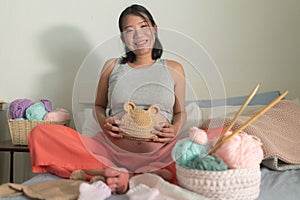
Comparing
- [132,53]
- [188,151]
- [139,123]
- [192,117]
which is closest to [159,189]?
[188,151]

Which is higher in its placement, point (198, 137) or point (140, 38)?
point (140, 38)

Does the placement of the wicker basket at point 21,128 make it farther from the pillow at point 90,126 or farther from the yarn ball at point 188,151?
the yarn ball at point 188,151

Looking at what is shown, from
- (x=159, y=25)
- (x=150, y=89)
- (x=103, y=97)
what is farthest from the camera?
(x=159, y=25)

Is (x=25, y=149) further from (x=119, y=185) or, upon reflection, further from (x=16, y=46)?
(x=119, y=185)

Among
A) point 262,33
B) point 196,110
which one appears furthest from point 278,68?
point 196,110

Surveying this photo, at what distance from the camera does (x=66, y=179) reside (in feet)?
3.43

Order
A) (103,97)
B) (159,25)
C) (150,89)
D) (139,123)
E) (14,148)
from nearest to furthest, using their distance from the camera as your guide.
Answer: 1. (139,123)
2. (150,89)
3. (103,97)
4. (14,148)
5. (159,25)

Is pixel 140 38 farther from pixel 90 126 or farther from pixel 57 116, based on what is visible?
pixel 57 116

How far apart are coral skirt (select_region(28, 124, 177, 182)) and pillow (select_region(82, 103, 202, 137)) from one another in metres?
0.02

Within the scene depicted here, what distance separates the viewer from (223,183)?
0.77 m

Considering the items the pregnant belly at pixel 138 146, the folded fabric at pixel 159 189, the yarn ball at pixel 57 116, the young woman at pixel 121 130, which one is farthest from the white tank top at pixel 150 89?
the yarn ball at pixel 57 116

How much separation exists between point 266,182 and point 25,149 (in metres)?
1.04

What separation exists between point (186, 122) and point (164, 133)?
101 millimetres

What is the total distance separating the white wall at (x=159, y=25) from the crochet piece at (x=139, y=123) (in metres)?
0.85
